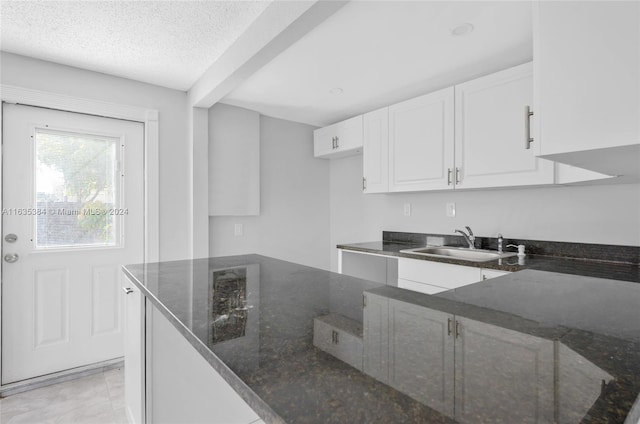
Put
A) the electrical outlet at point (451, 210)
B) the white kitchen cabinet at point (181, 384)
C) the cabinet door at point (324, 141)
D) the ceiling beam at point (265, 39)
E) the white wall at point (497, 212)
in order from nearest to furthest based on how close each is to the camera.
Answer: the white kitchen cabinet at point (181, 384) → the ceiling beam at point (265, 39) → the white wall at point (497, 212) → the electrical outlet at point (451, 210) → the cabinet door at point (324, 141)

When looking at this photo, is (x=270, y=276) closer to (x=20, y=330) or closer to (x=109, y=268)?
(x=109, y=268)

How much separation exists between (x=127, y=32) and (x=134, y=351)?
178 centimetres

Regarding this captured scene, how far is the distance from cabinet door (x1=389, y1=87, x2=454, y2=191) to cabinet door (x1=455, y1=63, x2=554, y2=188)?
8 cm

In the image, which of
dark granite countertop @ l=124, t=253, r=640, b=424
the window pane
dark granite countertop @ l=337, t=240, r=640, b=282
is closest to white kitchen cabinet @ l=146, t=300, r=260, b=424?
dark granite countertop @ l=124, t=253, r=640, b=424

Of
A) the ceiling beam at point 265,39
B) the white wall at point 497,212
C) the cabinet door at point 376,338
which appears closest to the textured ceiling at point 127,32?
the ceiling beam at point 265,39

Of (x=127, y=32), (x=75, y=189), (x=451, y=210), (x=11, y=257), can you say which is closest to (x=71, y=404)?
(x=11, y=257)

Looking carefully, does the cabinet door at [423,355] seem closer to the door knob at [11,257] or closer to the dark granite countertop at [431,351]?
the dark granite countertop at [431,351]

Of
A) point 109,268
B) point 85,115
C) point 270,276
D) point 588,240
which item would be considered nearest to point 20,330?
point 109,268

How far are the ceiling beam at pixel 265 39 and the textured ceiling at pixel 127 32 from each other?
6cm

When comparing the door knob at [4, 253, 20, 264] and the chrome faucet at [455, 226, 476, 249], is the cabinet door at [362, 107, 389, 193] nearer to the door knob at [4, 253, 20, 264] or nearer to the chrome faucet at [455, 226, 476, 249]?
the chrome faucet at [455, 226, 476, 249]

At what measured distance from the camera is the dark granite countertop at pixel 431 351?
398mm

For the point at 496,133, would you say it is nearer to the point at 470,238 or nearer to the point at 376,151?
the point at 470,238

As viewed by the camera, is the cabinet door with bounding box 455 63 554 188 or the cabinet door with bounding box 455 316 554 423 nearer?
the cabinet door with bounding box 455 316 554 423

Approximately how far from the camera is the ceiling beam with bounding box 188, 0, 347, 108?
1548 mm
